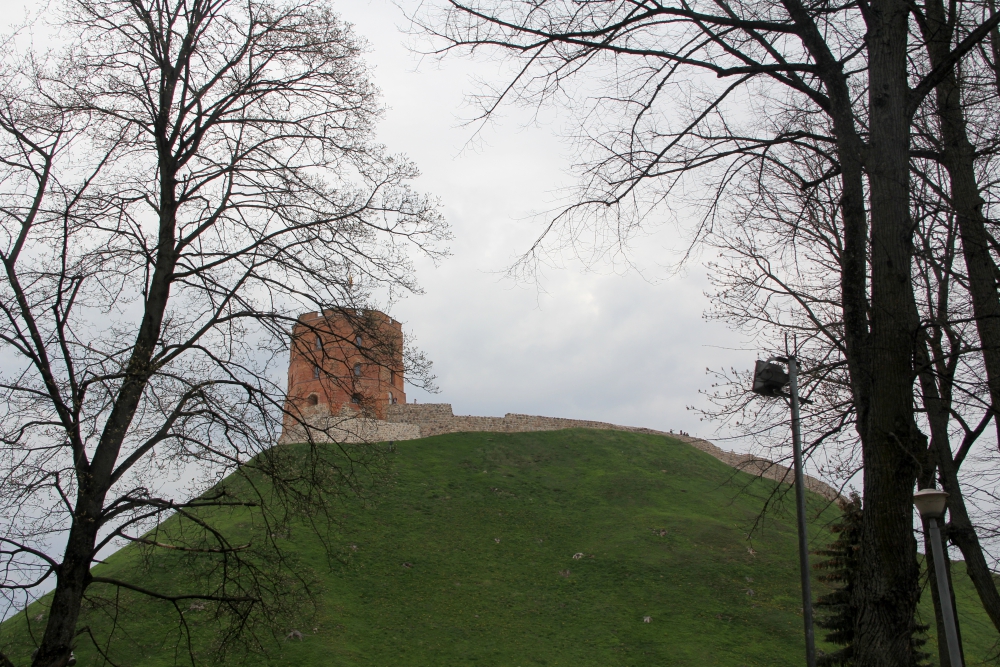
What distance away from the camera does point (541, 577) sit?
28781 millimetres

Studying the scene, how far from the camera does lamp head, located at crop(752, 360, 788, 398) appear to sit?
359 inches

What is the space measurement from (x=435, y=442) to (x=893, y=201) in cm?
3806

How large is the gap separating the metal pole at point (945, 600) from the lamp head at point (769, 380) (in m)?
2.27

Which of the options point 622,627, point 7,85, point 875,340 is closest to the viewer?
point 875,340

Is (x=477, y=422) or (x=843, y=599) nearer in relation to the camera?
(x=843, y=599)

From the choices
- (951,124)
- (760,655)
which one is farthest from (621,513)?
(951,124)

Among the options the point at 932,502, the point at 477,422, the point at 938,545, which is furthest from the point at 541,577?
the point at 932,502

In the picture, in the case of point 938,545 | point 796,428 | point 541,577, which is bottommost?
point 541,577

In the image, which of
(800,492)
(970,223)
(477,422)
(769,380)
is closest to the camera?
(800,492)

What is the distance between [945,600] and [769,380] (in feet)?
9.79

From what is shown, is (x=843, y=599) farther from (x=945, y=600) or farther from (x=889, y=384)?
(x=889, y=384)

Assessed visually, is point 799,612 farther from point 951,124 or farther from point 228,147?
point 228,147

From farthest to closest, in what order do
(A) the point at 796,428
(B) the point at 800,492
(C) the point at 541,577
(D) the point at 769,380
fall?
(C) the point at 541,577 → (D) the point at 769,380 → (A) the point at 796,428 → (B) the point at 800,492

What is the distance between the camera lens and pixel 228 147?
9195 mm
